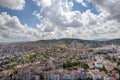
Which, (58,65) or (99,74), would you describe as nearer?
(99,74)

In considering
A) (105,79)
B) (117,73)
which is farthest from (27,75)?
(117,73)

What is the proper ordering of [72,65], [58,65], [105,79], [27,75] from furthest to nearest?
[58,65] < [72,65] < [27,75] < [105,79]

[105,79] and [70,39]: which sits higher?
[70,39]

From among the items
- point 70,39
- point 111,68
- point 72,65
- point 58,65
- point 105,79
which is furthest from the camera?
point 70,39

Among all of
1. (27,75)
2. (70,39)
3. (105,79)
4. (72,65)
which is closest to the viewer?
(105,79)

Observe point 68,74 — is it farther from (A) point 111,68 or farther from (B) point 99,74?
(A) point 111,68

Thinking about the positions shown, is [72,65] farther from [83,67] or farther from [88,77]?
[88,77]

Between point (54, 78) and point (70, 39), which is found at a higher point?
point (70, 39)

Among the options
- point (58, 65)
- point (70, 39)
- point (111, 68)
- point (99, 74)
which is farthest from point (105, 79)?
point (70, 39)

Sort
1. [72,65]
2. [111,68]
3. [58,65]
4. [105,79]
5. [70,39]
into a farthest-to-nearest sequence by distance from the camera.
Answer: [70,39], [58,65], [72,65], [111,68], [105,79]
